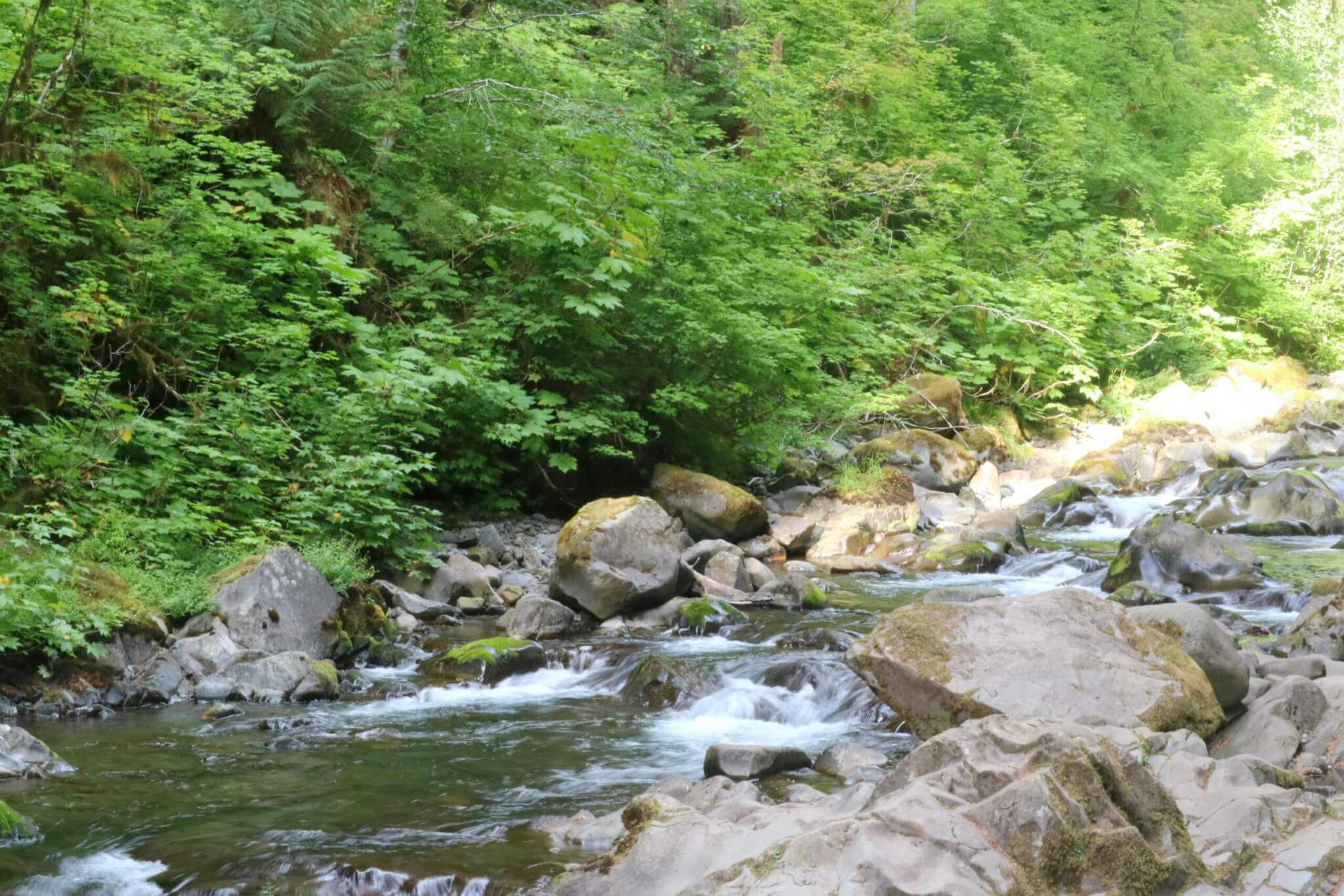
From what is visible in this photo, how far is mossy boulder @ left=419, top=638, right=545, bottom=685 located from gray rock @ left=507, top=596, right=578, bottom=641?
0.94 m

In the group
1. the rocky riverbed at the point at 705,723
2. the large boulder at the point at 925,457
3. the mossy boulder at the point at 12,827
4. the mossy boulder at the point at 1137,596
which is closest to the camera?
the rocky riverbed at the point at 705,723

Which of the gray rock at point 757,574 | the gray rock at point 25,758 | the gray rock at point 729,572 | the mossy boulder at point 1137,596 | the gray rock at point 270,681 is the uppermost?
the gray rock at point 25,758

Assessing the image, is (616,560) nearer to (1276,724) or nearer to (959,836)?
(1276,724)

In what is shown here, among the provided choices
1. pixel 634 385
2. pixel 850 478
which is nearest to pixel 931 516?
pixel 850 478

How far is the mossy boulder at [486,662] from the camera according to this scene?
801cm

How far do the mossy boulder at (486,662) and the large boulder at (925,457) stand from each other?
25.9 feet

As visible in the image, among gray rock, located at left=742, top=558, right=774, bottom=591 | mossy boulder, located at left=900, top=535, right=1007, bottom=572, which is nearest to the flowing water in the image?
gray rock, located at left=742, top=558, right=774, bottom=591

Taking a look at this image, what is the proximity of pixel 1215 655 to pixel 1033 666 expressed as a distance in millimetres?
1095

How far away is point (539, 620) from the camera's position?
30.9 feet

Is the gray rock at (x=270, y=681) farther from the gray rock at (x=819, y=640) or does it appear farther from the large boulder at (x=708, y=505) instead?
the large boulder at (x=708, y=505)

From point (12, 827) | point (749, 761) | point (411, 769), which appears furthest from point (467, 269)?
point (12, 827)

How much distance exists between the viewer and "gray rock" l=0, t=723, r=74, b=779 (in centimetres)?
547

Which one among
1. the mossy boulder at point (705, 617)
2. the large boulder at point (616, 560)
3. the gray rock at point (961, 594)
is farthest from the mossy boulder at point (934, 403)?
the gray rock at point (961, 594)

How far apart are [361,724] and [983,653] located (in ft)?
12.7
